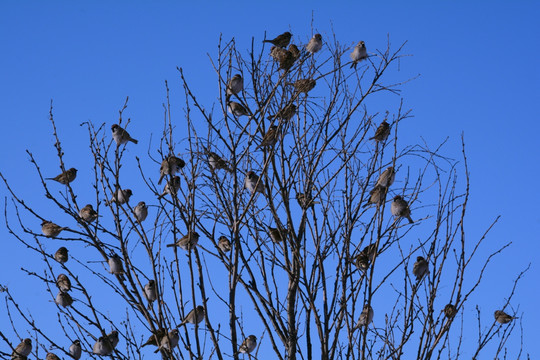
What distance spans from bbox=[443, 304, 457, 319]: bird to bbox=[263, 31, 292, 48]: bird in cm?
273

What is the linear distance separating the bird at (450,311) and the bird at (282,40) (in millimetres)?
2725

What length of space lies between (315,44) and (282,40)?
53 centimetres

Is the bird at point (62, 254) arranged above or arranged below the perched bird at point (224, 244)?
above

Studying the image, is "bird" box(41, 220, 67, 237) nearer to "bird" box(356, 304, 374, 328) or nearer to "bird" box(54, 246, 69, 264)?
"bird" box(54, 246, 69, 264)

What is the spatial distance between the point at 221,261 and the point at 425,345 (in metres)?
1.52

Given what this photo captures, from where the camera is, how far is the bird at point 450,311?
16.1 ft

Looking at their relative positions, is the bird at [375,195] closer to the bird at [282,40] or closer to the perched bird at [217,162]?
the perched bird at [217,162]

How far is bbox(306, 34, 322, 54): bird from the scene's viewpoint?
21.4 feet

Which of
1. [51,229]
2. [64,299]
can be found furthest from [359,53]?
[64,299]

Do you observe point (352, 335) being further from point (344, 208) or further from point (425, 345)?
point (344, 208)

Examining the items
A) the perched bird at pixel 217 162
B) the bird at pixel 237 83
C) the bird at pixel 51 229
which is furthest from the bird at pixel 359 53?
the bird at pixel 51 229

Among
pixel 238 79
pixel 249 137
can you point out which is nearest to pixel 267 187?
pixel 249 137

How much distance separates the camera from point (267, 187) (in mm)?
5805

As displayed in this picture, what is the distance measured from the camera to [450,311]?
5195 millimetres
